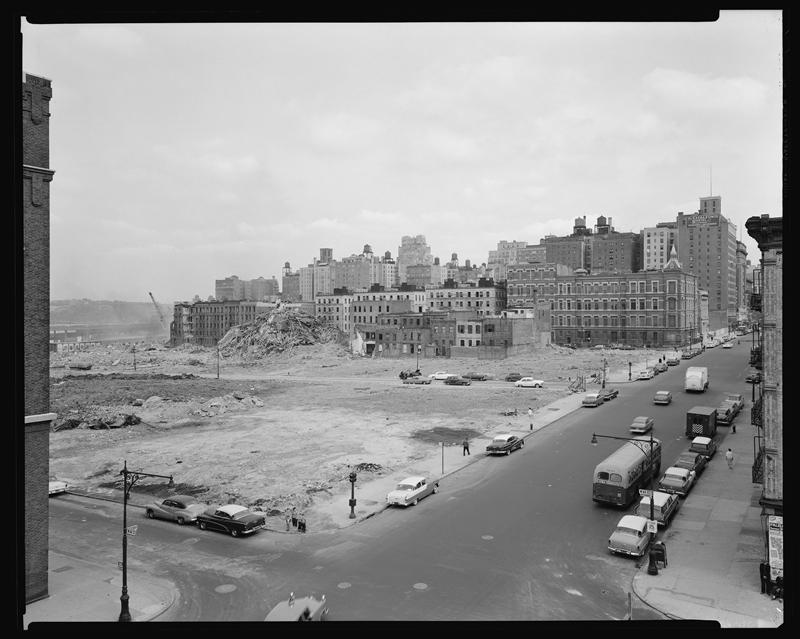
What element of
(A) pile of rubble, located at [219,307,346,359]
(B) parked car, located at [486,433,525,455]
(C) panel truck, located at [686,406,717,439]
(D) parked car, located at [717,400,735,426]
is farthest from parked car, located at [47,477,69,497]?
(A) pile of rubble, located at [219,307,346,359]

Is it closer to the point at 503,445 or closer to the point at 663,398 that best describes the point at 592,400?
the point at 663,398

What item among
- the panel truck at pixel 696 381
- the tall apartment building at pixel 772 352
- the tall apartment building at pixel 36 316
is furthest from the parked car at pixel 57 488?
the panel truck at pixel 696 381

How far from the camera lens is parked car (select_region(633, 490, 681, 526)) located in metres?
25.0

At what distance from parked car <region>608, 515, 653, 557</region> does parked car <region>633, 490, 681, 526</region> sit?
1.78 metres

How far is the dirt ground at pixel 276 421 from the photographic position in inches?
1368

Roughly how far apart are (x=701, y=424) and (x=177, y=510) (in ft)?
109

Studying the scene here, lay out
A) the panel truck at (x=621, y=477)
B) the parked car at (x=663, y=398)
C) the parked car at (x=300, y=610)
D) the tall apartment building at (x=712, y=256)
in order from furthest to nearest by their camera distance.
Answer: the tall apartment building at (x=712, y=256) → the parked car at (x=663, y=398) → the panel truck at (x=621, y=477) → the parked car at (x=300, y=610)

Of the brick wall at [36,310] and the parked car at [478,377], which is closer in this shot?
the brick wall at [36,310]

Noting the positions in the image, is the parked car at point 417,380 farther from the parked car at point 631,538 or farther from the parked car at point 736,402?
the parked car at point 631,538

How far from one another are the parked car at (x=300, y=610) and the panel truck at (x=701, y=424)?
107 ft

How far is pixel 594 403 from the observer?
55.4m

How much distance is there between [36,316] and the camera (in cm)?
1894

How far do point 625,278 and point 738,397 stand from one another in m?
64.8

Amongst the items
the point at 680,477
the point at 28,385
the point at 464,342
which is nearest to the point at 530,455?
the point at 680,477
